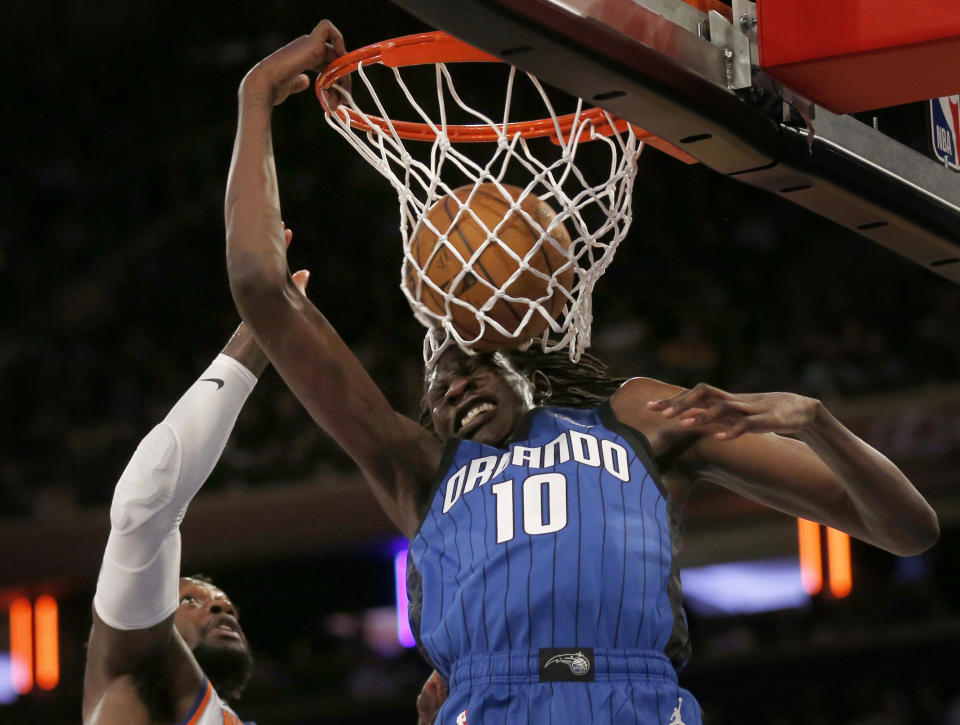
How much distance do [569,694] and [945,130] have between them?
4.12 ft

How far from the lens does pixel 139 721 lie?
276cm

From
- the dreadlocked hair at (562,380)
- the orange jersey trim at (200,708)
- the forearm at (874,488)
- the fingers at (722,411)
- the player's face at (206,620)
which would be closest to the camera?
the fingers at (722,411)

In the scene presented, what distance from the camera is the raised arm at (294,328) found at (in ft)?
7.80

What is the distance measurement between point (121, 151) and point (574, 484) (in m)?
8.22

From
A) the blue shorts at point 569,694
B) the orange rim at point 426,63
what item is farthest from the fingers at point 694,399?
the orange rim at point 426,63

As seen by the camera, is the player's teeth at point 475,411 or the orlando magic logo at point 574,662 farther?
the player's teeth at point 475,411

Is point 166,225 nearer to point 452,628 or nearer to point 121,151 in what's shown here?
point 121,151

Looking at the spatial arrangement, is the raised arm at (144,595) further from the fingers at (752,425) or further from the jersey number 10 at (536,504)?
the fingers at (752,425)

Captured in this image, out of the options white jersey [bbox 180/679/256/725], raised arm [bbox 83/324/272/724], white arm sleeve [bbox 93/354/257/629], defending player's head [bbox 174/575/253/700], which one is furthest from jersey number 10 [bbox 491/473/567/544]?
defending player's head [bbox 174/575/253/700]

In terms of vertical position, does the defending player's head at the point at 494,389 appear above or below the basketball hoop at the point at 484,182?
below

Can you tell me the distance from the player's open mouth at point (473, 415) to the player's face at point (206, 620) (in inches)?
40.0

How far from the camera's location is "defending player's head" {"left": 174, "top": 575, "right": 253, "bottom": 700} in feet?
10.8

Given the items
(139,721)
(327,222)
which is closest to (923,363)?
(327,222)

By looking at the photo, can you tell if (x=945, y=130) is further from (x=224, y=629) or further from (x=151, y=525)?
(x=224, y=629)
